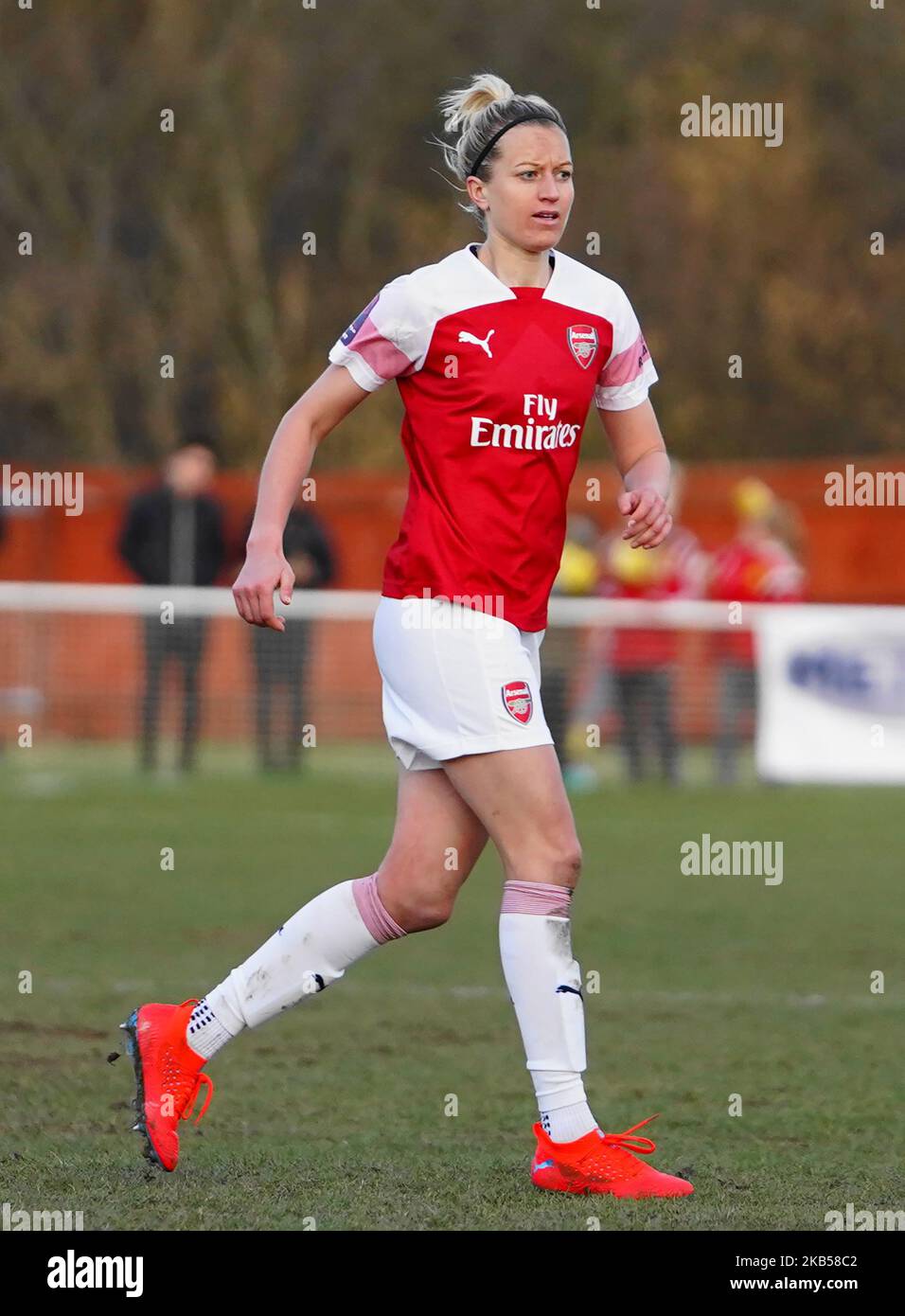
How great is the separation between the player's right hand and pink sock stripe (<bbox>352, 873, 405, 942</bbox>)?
2.03 feet

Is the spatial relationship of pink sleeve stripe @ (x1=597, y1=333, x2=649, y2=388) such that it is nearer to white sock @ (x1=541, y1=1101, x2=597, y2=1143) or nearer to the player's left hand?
the player's left hand

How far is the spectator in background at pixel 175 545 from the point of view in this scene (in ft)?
57.5

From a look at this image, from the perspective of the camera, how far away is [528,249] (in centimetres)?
496

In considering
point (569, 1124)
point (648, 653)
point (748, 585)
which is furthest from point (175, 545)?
point (569, 1124)

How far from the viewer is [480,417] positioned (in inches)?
193

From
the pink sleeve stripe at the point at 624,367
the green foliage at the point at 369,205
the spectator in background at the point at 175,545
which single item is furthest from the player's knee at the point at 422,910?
the green foliage at the point at 369,205

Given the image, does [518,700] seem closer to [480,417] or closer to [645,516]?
[645,516]

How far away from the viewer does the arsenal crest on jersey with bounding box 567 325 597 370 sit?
197 inches

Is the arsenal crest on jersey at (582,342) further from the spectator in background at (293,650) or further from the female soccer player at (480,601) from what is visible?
the spectator in background at (293,650)

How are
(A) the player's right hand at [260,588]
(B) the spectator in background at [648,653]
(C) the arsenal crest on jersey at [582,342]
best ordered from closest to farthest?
(A) the player's right hand at [260,588], (C) the arsenal crest on jersey at [582,342], (B) the spectator in background at [648,653]

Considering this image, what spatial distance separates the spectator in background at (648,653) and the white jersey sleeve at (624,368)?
38.4 feet

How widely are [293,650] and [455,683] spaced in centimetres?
1310

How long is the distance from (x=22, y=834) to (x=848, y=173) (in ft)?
79.2
